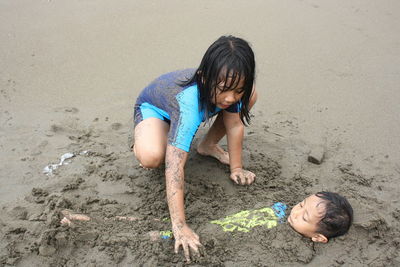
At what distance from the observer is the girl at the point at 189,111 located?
1803mm

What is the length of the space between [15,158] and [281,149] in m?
1.76

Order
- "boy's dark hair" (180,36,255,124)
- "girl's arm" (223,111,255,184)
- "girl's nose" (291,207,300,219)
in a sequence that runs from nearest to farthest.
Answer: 1. "boy's dark hair" (180,36,255,124)
2. "girl's nose" (291,207,300,219)
3. "girl's arm" (223,111,255,184)

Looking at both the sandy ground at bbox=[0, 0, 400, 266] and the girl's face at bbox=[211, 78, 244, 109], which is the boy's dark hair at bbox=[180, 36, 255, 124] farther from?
the sandy ground at bbox=[0, 0, 400, 266]

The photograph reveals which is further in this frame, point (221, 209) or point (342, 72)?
point (342, 72)

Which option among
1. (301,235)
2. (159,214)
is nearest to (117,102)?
(159,214)

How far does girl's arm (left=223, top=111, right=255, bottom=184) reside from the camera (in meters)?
2.35

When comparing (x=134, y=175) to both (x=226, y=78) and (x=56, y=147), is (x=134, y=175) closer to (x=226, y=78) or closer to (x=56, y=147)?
(x=56, y=147)

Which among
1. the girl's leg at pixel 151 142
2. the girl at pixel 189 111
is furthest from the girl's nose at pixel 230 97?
the girl's leg at pixel 151 142

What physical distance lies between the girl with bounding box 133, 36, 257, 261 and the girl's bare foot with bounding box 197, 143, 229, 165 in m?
0.09

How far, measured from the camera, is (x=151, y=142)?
2260 mm

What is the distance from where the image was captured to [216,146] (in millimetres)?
2619

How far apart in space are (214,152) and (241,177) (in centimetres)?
32

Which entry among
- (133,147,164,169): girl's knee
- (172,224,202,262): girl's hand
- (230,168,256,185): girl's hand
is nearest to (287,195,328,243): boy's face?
(230,168,256,185): girl's hand

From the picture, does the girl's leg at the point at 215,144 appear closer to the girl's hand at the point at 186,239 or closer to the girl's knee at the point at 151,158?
the girl's knee at the point at 151,158
